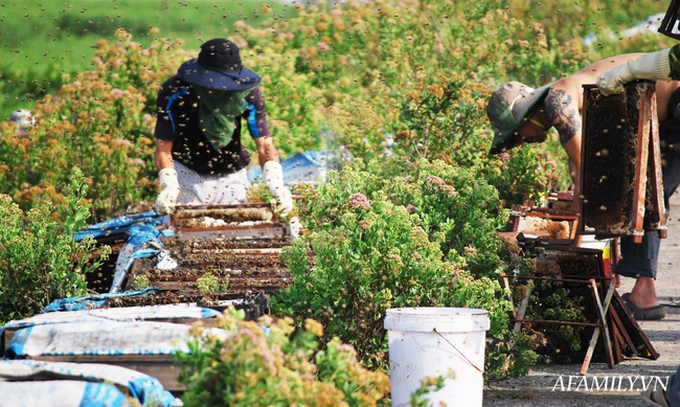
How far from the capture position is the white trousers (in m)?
6.74

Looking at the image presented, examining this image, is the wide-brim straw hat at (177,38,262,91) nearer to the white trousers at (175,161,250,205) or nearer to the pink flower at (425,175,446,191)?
the white trousers at (175,161,250,205)

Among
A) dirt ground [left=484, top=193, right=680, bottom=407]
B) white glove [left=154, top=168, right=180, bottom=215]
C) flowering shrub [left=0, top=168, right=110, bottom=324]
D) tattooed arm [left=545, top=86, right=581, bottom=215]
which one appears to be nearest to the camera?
dirt ground [left=484, top=193, right=680, bottom=407]

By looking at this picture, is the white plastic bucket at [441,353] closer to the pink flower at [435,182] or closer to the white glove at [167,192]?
the pink flower at [435,182]

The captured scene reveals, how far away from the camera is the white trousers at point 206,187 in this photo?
6.74m

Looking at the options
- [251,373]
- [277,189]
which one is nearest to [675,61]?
[251,373]

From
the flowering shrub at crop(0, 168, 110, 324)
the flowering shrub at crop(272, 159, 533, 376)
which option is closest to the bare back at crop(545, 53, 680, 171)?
the flowering shrub at crop(272, 159, 533, 376)

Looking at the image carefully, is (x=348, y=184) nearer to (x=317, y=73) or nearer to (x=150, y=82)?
(x=150, y=82)

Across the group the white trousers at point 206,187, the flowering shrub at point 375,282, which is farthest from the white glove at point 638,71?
the white trousers at point 206,187

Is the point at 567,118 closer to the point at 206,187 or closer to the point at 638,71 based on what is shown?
the point at 638,71

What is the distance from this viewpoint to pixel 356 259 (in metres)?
3.38

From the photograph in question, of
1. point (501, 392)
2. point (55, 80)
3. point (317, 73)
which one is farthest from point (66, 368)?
point (55, 80)

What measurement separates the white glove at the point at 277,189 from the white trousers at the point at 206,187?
0.45 meters

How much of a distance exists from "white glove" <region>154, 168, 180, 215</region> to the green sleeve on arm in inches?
167

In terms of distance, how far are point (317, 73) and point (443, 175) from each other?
26.2ft
